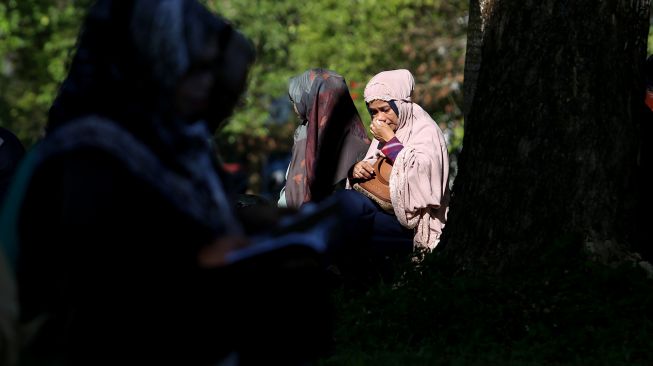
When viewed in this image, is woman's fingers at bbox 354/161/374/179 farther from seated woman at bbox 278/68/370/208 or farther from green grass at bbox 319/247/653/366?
green grass at bbox 319/247/653/366

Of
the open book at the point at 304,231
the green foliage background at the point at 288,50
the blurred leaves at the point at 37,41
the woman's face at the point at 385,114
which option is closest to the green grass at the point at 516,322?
the woman's face at the point at 385,114

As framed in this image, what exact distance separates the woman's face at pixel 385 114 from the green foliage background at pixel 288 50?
1165 cm

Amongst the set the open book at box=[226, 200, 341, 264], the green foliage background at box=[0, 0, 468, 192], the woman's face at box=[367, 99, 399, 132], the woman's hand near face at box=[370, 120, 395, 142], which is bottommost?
the green foliage background at box=[0, 0, 468, 192]

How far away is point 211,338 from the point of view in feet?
10.5

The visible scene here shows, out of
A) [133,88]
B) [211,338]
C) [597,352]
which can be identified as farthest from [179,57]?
[597,352]

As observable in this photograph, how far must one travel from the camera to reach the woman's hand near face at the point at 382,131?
34.2 ft

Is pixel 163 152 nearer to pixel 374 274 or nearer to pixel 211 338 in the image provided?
pixel 211 338

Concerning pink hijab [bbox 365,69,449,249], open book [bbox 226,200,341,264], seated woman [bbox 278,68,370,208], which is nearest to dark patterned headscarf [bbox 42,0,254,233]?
open book [bbox 226,200,341,264]

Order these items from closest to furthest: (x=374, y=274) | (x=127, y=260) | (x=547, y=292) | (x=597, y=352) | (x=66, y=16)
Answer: (x=127, y=260)
(x=597, y=352)
(x=547, y=292)
(x=374, y=274)
(x=66, y=16)

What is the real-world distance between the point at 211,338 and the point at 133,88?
0.61m

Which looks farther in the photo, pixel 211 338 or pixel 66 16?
pixel 66 16

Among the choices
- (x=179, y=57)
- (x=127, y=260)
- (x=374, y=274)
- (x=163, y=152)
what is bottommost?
(x=374, y=274)

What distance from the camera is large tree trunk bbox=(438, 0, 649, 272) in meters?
8.00

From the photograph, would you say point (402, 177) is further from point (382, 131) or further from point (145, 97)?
point (145, 97)
